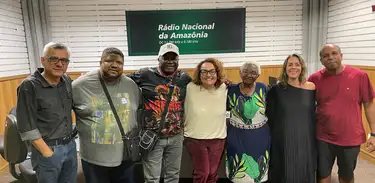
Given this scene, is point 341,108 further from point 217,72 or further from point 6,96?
point 6,96

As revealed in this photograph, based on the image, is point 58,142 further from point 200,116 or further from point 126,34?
point 126,34

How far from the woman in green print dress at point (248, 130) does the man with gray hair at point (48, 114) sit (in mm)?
1521

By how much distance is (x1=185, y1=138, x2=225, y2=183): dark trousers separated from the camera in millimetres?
2373

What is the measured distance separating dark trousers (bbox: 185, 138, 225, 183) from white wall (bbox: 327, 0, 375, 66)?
3371 mm

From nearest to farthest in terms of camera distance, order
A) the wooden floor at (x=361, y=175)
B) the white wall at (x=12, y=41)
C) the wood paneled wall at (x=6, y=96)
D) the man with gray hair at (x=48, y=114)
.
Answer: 1. the man with gray hair at (x=48, y=114)
2. the wooden floor at (x=361, y=175)
3. the wood paneled wall at (x=6, y=96)
4. the white wall at (x=12, y=41)

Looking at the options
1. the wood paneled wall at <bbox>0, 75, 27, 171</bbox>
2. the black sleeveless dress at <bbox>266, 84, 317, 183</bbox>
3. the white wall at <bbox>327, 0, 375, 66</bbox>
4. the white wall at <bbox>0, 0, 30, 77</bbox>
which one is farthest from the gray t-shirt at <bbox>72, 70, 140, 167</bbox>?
the white wall at <bbox>327, 0, 375, 66</bbox>

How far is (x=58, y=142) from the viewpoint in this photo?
1836mm

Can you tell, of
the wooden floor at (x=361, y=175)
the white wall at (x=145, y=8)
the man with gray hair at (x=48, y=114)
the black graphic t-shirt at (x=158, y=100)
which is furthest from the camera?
the white wall at (x=145, y=8)

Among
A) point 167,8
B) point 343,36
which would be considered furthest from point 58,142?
point 343,36

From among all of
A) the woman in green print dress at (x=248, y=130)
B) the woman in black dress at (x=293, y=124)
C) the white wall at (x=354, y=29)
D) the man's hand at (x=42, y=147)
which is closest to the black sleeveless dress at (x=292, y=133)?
the woman in black dress at (x=293, y=124)

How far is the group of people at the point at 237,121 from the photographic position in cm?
208

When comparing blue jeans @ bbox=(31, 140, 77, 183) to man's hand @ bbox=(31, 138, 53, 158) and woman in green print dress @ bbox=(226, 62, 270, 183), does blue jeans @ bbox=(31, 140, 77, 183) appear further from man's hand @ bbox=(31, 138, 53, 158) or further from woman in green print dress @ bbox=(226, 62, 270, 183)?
woman in green print dress @ bbox=(226, 62, 270, 183)

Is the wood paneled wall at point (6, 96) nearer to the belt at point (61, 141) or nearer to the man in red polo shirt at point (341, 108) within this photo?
the belt at point (61, 141)

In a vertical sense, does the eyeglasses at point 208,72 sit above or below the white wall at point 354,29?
below
